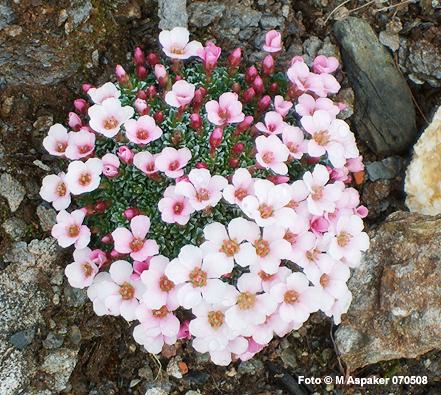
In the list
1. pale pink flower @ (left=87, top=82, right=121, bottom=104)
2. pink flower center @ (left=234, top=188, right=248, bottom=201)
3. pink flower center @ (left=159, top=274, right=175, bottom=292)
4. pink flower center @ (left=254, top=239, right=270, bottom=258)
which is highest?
pale pink flower @ (left=87, top=82, right=121, bottom=104)

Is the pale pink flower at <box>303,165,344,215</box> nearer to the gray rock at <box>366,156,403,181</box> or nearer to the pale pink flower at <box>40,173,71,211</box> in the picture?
the gray rock at <box>366,156,403,181</box>

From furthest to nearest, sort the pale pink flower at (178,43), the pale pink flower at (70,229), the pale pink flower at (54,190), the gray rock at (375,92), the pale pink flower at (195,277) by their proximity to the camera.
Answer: the gray rock at (375,92)
the pale pink flower at (178,43)
the pale pink flower at (54,190)
the pale pink flower at (70,229)
the pale pink flower at (195,277)

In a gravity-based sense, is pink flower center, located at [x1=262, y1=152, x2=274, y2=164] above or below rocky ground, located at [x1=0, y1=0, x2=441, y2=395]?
above

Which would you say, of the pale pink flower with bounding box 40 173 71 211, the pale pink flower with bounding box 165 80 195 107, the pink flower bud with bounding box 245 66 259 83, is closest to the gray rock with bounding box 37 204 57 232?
the pale pink flower with bounding box 40 173 71 211

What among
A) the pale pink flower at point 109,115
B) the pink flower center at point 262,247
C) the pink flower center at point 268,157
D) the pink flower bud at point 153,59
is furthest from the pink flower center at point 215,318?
the pink flower bud at point 153,59

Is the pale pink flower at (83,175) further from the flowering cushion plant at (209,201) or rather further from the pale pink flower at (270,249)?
the pale pink flower at (270,249)

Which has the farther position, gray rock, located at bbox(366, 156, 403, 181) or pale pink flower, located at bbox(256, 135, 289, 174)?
gray rock, located at bbox(366, 156, 403, 181)
